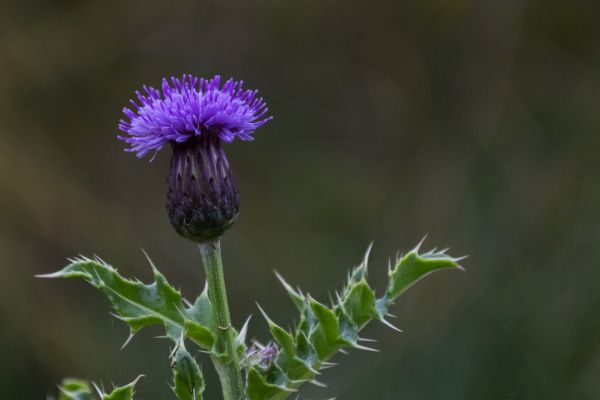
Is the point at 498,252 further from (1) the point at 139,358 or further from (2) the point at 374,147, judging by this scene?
(1) the point at 139,358

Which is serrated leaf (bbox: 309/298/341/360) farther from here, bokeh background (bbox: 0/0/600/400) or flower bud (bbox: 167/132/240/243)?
bokeh background (bbox: 0/0/600/400)

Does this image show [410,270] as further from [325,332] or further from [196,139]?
[196,139]

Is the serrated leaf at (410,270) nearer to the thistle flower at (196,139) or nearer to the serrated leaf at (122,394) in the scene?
the thistle flower at (196,139)

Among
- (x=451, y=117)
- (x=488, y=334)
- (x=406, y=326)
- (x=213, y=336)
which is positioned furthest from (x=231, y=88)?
Answer: (x=451, y=117)

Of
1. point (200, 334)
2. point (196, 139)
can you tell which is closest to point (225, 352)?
point (200, 334)

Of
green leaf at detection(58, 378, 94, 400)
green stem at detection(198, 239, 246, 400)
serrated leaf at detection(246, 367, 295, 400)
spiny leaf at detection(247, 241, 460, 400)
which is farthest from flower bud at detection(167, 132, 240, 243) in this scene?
green leaf at detection(58, 378, 94, 400)

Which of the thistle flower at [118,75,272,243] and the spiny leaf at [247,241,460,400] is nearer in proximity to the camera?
the spiny leaf at [247,241,460,400]

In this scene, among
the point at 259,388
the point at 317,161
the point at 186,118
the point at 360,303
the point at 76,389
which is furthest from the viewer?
the point at 317,161
